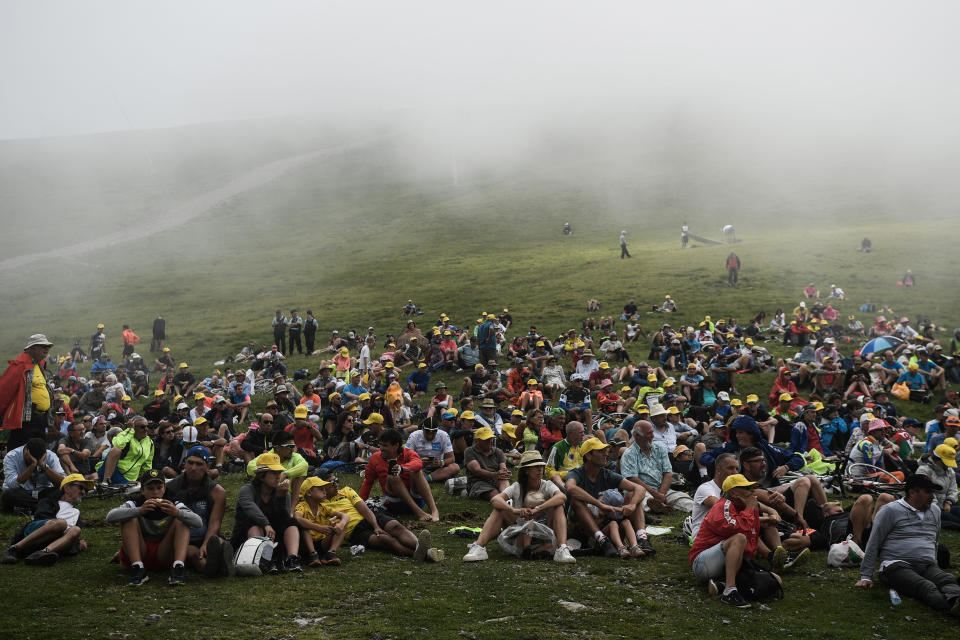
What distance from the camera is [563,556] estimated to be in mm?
10141

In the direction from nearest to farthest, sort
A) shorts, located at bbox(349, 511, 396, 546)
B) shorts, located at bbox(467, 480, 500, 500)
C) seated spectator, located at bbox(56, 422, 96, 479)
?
shorts, located at bbox(349, 511, 396, 546), shorts, located at bbox(467, 480, 500, 500), seated spectator, located at bbox(56, 422, 96, 479)

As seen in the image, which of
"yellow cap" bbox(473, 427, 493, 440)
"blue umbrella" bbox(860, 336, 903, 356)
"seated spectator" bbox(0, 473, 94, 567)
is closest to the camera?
"seated spectator" bbox(0, 473, 94, 567)

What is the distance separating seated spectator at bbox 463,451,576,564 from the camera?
1031 cm

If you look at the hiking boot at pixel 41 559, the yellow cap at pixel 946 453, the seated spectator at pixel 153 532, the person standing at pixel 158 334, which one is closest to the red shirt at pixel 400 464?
the seated spectator at pixel 153 532

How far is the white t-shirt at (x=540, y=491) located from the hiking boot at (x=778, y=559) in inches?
110

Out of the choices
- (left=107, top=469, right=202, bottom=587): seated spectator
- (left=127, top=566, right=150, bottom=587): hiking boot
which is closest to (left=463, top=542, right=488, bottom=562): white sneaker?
(left=107, top=469, right=202, bottom=587): seated spectator

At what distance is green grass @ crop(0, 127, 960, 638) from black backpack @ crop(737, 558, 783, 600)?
0.67ft

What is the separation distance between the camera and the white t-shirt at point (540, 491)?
10.5 metres

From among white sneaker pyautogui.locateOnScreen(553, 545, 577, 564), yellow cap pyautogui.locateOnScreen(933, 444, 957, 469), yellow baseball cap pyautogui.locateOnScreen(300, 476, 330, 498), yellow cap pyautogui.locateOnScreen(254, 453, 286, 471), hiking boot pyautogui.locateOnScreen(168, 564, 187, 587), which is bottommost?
white sneaker pyautogui.locateOnScreen(553, 545, 577, 564)

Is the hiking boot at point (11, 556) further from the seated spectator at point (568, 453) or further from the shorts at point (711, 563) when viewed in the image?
the shorts at point (711, 563)

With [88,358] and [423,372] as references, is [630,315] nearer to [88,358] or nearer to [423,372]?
[423,372]

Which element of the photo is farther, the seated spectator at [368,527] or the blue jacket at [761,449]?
the blue jacket at [761,449]

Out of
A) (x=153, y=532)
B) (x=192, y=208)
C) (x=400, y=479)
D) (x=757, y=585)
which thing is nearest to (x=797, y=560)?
(x=757, y=585)

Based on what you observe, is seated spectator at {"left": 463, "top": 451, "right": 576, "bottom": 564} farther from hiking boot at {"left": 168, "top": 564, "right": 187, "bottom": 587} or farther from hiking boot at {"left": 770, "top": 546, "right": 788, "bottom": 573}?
hiking boot at {"left": 168, "top": 564, "right": 187, "bottom": 587}
